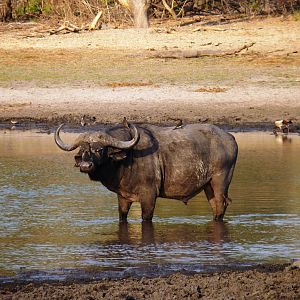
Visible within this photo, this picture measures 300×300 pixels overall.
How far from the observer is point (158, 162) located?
429 inches

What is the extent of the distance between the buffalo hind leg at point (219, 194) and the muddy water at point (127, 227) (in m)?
0.14

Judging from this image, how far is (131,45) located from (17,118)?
7068mm

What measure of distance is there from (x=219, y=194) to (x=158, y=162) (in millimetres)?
793

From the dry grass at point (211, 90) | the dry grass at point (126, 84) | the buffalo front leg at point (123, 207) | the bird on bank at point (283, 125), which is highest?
the dry grass at point (126, 84)

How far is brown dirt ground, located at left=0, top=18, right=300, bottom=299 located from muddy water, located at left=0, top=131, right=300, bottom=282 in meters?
4.05

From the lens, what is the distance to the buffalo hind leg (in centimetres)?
1120

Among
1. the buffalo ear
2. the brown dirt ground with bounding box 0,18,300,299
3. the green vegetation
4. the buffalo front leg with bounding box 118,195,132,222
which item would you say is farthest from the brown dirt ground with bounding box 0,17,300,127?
the buffalo ear

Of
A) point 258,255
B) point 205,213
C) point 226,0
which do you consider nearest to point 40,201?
point 205,213

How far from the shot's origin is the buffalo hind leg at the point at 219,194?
11203mm

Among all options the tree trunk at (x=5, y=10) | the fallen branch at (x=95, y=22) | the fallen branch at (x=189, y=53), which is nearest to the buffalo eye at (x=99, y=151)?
the fallen branch at (x=189, y=53)

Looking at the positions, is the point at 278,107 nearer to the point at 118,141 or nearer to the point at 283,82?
the point at 283,82

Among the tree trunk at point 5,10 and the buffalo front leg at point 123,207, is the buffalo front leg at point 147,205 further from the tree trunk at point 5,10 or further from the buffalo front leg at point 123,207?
the tree trunk at point 5,10

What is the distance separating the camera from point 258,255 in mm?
9328

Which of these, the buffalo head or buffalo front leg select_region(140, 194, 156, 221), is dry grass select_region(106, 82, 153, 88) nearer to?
buffalo front leg select_region(140, 194, 156, 221)
